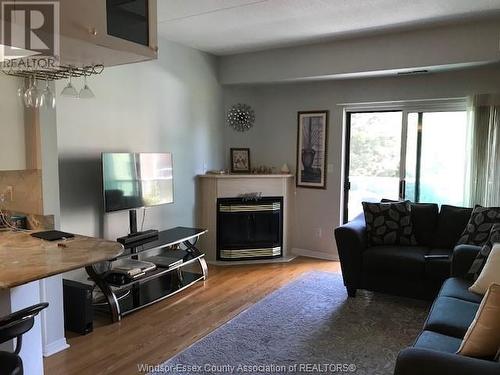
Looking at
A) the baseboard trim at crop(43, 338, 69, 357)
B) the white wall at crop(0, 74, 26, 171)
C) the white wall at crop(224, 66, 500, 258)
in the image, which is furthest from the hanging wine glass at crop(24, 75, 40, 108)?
the white wall at crop(224, 66, 500, 258)

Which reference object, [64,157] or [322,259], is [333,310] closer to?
[322,259]

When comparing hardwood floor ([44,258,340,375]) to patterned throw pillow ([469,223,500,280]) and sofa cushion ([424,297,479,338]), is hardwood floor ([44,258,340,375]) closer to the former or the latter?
sofa cushion ([424,297,479,338])

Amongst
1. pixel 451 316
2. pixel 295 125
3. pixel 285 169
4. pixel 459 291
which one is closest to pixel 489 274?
pixel 459 291

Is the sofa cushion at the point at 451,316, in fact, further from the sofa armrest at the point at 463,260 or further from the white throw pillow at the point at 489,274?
the sofa armrest at the point at 463,260

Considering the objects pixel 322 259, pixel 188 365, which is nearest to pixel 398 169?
pixel 322 259

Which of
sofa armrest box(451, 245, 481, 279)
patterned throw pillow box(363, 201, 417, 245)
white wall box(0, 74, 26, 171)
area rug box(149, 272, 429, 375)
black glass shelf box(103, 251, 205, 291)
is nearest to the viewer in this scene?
white wall box(0, 74, 26, 171)

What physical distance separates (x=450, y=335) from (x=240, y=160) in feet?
12.4

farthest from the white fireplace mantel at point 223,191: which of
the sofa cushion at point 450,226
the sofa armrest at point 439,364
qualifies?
the sofa armrest at point 439,364

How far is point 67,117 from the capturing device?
3.52 metres

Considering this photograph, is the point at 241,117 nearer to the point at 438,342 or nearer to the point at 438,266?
the point at 438,266

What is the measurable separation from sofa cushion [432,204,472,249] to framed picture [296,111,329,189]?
1.67 m

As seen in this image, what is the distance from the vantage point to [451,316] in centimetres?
232

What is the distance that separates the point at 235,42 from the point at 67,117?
6.78ft

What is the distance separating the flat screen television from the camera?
356 centimetres
